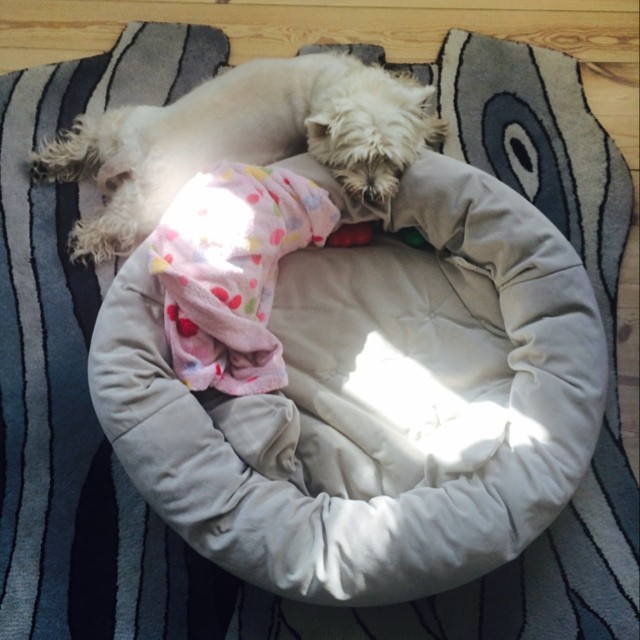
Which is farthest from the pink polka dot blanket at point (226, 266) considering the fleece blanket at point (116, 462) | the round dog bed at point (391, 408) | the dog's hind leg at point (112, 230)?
the fleece blanket at point (116, 462)

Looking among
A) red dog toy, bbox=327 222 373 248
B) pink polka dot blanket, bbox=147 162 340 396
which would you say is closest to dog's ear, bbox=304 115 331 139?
pink polka dot blanket, bbox=147 162 340 396

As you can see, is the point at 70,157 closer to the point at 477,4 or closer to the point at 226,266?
the point at 226,266

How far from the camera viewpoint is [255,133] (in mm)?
1685

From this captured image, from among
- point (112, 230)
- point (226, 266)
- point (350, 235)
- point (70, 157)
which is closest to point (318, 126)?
point (350, 235)

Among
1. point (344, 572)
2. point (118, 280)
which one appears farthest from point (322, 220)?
point (344, 572)

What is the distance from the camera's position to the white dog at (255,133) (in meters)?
1.58

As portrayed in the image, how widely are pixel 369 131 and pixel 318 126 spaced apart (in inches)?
5.0

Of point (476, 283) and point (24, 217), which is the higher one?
point (24, 217)

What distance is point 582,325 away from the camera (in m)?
1.51

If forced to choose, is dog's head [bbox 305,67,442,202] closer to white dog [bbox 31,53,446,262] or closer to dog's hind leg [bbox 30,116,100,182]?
white dog [bbox 31,53,446,262]

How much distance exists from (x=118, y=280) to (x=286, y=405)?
1.46ft

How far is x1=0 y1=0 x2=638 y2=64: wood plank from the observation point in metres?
1.96

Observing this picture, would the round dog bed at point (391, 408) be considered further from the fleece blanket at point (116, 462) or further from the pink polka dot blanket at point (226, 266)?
the fleece blanket at point (116, 462)

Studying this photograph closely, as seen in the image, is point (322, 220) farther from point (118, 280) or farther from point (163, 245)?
point (118, 280)
